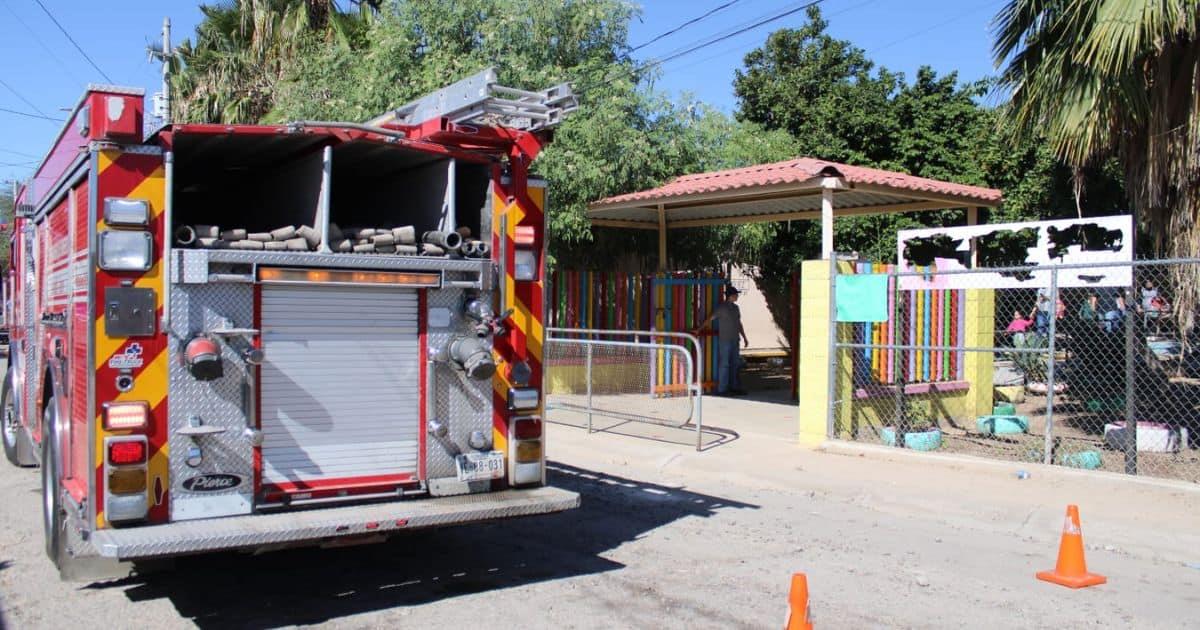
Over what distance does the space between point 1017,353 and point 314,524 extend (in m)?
9.47

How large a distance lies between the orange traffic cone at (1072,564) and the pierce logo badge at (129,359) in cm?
575

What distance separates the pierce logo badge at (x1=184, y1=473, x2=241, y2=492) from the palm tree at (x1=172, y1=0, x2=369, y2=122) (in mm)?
17287

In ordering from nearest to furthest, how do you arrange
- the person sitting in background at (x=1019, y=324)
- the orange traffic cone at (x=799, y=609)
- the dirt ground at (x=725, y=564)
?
the orange traffic cone at (x=799, y=609) < the dirt ground at (x=725, y=564) < the person sitting in background at (x=1019, y=324)

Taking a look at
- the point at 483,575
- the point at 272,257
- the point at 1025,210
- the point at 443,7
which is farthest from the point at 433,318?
the point at 1025,210

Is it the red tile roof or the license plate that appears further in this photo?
the red tile roof

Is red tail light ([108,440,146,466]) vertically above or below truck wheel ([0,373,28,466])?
above

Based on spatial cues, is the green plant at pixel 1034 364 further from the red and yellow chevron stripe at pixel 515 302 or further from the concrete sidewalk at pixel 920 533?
the red and yellow chevron stripe at pixel 515 302

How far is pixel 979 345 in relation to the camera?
13617 mm

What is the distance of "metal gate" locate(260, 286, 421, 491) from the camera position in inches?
230

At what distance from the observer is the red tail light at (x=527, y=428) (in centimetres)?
668

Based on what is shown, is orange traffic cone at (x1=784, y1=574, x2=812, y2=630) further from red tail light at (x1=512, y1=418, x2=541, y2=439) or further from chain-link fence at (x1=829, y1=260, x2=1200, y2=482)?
chain-link fence at (x1=829, y1=260, x2=1200, y2=482)

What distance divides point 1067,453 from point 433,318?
25.4ft

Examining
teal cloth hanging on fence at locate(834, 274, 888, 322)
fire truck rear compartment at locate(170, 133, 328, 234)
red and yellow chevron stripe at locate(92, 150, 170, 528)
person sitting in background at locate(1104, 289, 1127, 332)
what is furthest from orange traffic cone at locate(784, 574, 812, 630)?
person sitting in background at locate(1104, 289, 1127, 332)

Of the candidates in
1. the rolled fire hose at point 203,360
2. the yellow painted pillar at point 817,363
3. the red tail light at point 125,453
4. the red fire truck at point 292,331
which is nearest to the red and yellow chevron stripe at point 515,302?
the red fire truck at point 292,331
